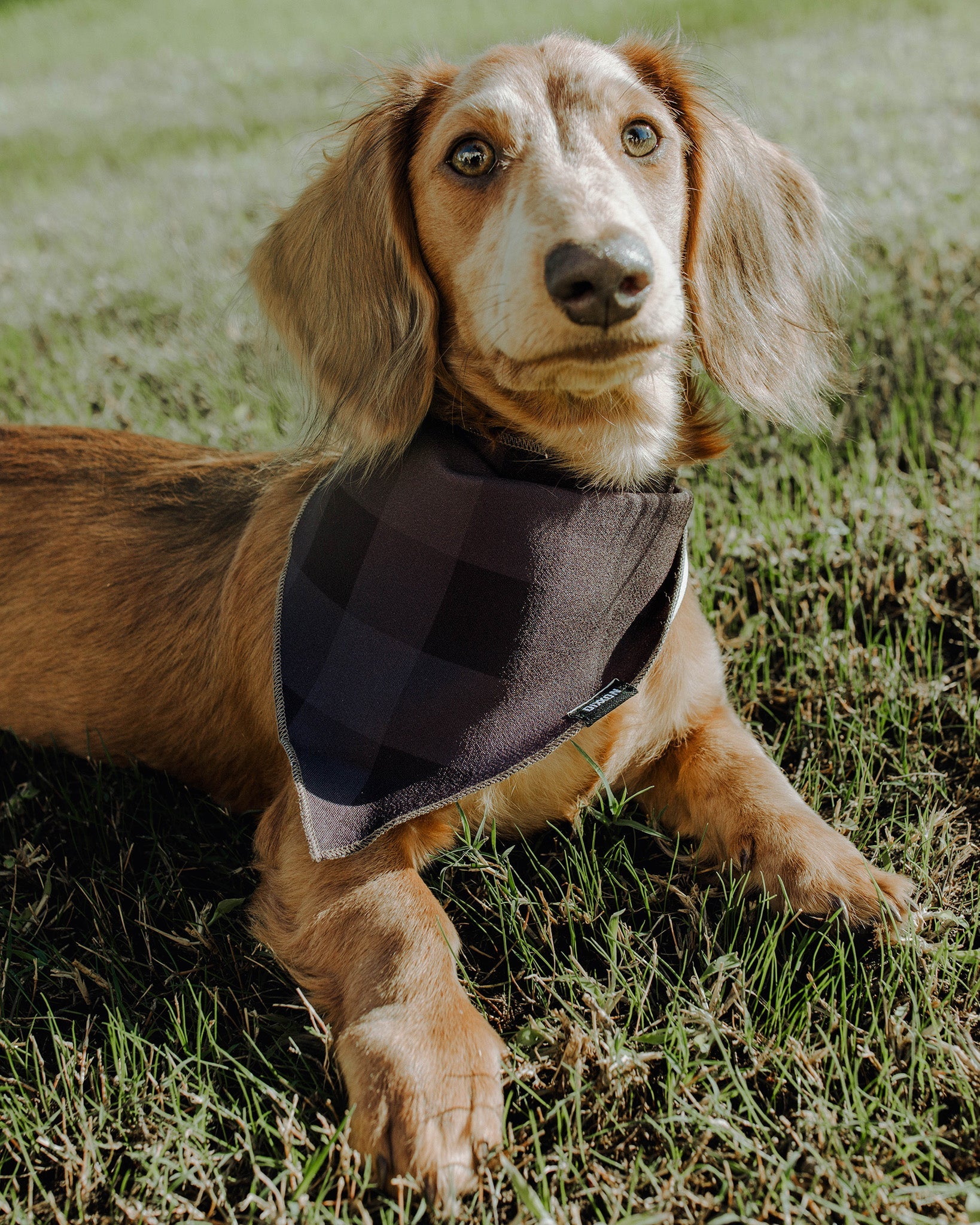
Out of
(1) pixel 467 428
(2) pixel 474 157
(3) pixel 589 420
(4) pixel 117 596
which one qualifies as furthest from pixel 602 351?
(4) pixel 117 596

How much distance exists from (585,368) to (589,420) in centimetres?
27

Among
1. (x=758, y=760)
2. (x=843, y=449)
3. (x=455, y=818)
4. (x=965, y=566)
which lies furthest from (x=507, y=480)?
(x=843, y=449)

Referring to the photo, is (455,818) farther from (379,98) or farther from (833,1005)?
(379,98)

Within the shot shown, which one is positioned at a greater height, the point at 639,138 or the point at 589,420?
the point at 639,138

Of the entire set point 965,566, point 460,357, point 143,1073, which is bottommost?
point 143,1073

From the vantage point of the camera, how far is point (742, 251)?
2.30 m

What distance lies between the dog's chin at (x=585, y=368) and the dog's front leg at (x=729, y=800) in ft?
2.14

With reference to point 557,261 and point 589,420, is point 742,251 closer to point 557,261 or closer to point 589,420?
point 589,420

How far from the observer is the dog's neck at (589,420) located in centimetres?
200

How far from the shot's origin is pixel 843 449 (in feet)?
11.3

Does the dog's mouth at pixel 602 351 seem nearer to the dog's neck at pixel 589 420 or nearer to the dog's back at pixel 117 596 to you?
the dog's neck at pixel 589 420

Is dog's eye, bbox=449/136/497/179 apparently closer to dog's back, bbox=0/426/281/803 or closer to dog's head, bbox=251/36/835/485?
dog's head, bbox=251/36/835/485

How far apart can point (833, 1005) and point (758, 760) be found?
1.98ft

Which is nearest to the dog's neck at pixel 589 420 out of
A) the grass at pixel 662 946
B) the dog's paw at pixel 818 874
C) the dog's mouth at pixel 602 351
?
the dog's mouth at pixel 602 351
